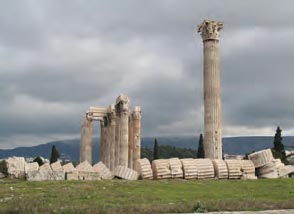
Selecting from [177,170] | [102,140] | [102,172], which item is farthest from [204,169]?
[102,140]

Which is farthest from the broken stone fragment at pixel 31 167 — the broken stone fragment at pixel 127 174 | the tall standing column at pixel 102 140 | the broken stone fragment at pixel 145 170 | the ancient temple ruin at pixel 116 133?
the tall standing column at pixel 102 140

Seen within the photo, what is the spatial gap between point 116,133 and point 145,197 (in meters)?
30.4

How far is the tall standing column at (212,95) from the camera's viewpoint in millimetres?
37531

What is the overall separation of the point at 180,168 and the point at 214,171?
2082 millimetres

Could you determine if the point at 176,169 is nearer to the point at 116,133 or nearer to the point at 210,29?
the point at 210,29

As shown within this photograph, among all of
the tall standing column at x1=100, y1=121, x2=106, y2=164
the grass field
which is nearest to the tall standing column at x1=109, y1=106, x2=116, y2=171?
the tall standing column at x1=100, y1=121, x2=106, y2=164

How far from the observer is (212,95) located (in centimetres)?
3759

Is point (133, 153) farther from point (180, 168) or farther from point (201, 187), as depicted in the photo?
point (201, 187)

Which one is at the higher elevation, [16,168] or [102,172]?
[16,168]

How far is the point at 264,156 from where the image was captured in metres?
32.2

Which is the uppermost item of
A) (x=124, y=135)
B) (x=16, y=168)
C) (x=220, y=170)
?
(x=124, y=135)

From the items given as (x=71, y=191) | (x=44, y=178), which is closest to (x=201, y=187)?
(x=71, y=191)

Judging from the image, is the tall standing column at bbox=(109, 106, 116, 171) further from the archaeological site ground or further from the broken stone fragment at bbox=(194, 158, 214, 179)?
the broken stone fragment at bbox=(194, 158, 214, 179)

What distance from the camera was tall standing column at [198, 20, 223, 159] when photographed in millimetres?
37531
